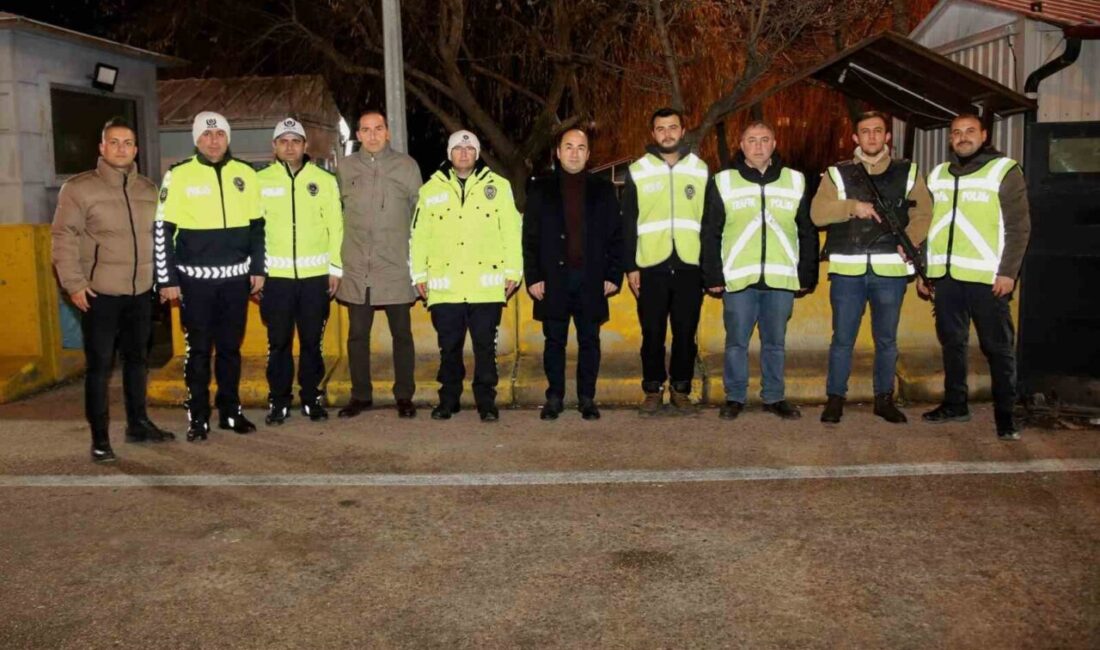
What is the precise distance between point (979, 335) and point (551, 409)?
9.33ft

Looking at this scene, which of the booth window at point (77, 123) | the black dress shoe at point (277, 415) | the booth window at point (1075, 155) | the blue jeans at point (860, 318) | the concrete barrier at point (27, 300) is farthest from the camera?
the booth window at point (77, 123)

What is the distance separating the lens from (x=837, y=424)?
281 inches

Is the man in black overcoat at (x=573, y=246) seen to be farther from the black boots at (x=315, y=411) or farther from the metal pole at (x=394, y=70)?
the metal pole at (x=394, y=70)

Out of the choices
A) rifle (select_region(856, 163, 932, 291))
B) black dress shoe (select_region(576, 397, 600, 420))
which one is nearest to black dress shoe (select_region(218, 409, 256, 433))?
black dress shoe (select_region(576, 397, 600, 420))

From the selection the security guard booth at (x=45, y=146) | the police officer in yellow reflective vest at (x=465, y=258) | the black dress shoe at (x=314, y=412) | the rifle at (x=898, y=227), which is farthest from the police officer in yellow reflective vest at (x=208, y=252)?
the rifle at (x=898, y=227)

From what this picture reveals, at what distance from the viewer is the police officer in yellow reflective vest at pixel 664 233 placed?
723cm

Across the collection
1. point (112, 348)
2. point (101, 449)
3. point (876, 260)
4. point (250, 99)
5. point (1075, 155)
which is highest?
point (250, 99)

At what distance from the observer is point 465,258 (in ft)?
24.0

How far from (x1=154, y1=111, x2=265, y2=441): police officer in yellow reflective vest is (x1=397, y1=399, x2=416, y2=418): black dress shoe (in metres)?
1.02

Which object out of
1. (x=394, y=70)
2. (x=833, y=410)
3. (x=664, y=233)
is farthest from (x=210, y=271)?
(x=833, y=410)

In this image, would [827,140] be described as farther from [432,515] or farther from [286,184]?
[432,515]

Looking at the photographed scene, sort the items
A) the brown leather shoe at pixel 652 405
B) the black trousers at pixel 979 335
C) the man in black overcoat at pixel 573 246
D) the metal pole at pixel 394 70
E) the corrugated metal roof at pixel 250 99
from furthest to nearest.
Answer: the corrugated metal roof at pixel 250 99 → the metal pole at pixel 394 70 → the brown leather shoe at pixel 652 405 → the man in black overcoat at pixel 573 246 → the black trousers at pixel 979 335

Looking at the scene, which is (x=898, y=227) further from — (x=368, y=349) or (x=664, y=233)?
(x=368, y=349)

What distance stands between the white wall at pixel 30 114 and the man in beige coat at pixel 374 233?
4.70 metres
